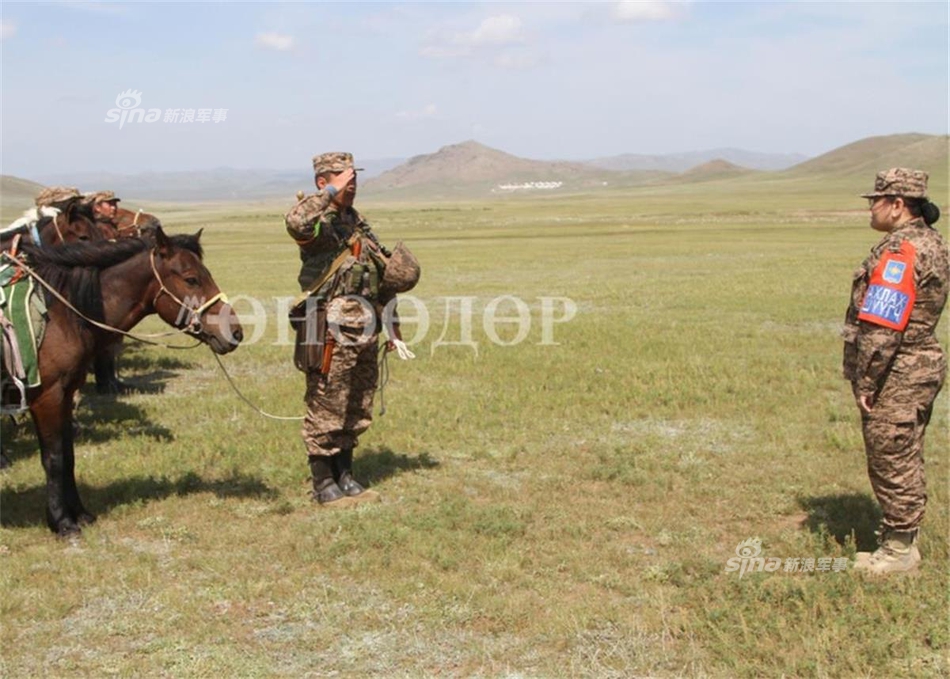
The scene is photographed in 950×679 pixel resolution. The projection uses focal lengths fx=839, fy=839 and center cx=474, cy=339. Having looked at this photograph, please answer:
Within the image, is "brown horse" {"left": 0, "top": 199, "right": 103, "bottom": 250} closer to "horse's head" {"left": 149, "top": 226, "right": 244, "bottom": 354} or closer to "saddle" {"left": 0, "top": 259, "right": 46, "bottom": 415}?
"saddle" {"left": 0, "top": 259, "right": 46, "bottom": 415}

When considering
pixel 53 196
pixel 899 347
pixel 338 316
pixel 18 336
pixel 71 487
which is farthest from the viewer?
pixel 53 196

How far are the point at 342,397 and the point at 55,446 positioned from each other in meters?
2.34

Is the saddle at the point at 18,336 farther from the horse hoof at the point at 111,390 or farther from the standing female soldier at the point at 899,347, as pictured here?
the standing female soldier at the point at 899,347

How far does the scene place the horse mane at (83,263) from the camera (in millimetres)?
6715

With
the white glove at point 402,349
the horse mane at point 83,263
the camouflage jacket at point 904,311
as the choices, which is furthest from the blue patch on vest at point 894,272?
the horse mane at point 83,263

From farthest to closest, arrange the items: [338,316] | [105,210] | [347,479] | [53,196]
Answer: [105,210] → [53,196] → [347,479] → [338,316]

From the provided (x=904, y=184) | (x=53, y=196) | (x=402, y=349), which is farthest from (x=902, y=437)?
(x=53, y=196)

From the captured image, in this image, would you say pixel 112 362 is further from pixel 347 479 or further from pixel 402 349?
pixel 402 349

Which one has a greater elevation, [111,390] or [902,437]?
[902,437]

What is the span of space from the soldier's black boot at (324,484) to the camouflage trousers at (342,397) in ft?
0.40

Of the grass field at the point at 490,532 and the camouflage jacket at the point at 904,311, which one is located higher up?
the camouflage jacket at the point at 904,311

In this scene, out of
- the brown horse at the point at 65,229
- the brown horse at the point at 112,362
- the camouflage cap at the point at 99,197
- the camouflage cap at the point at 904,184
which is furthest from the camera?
the brown horse at the point at 112,362

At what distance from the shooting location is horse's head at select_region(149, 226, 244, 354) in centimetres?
687

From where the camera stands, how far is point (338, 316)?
7.35m
